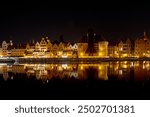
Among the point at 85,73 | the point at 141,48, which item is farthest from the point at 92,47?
the point at 85,73

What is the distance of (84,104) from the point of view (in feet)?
11.7

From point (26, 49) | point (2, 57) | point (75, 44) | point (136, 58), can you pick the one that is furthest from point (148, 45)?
point (2, 57)

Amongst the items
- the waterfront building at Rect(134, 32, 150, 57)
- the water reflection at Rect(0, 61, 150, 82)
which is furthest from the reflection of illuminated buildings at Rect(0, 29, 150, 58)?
the water reflection at Rect(0, 61, 150, 82)

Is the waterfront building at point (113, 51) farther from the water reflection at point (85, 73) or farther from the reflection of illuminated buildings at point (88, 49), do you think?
the water reflection at point (85, 73)

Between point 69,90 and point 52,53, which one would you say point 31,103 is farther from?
point 52,53

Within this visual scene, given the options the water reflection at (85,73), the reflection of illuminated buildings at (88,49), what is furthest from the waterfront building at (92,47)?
the water reflection at (85,73)

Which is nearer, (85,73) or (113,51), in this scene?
(85,73)

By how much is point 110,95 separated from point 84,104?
133 inches

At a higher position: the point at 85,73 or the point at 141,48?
the point at 141,48

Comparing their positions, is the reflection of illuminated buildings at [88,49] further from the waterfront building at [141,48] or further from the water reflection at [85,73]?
the water reflection at [85,73]

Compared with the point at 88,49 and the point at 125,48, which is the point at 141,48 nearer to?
the point at 125,48

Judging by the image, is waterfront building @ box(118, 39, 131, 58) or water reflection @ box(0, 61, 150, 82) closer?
water reflection @ box(0, 61, 150, 82)

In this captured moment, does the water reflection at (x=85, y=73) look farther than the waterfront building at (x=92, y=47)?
No

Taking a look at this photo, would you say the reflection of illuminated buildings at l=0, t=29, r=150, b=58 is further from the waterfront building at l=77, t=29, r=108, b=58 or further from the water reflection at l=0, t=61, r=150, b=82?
the water reflection at l=0, t=61, r=150, b=82
